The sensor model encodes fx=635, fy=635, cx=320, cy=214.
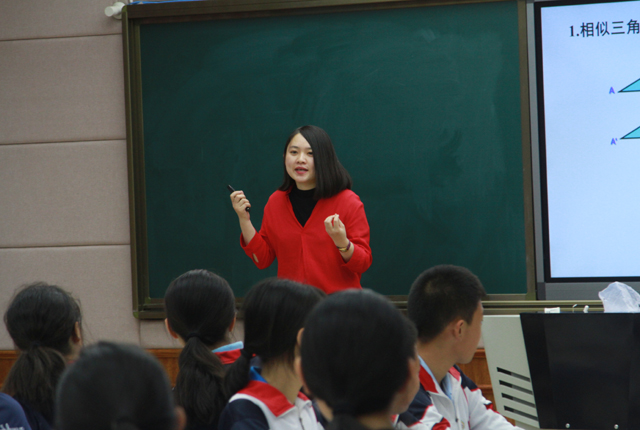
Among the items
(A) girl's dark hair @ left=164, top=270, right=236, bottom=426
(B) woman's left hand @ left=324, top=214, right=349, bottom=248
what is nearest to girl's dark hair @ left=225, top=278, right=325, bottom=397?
(A) girl's dark hair @ left=164, top=270, right=236, bottom=426

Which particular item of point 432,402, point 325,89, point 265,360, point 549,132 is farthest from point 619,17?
point 265,360

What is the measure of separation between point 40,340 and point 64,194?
1.95 metres

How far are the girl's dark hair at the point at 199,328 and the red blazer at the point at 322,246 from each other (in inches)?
34.4

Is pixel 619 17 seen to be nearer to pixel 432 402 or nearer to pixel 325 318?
pixel 432 402

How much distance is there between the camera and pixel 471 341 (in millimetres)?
1515

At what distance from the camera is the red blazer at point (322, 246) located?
2490 mm

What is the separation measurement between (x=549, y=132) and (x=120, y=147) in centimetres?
212

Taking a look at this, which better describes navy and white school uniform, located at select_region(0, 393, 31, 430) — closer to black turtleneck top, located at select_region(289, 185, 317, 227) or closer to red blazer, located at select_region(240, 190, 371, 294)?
red blazer, located at select_region(240, 190, 371, 294)

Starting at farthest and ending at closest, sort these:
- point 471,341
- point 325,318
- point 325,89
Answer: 1. point 325,89
2. point 471,341
3. point 325,318

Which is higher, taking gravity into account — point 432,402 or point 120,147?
point 120,147

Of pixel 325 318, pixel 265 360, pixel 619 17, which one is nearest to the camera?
pixel 325 318

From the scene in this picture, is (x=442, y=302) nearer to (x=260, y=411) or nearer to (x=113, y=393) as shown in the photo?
(x=260, y=411)

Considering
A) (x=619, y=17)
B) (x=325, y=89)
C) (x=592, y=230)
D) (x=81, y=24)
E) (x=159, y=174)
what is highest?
(x=81, y=24)

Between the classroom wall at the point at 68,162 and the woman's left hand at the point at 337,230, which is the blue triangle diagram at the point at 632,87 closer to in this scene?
the woman's left hand at the point at 337,230
